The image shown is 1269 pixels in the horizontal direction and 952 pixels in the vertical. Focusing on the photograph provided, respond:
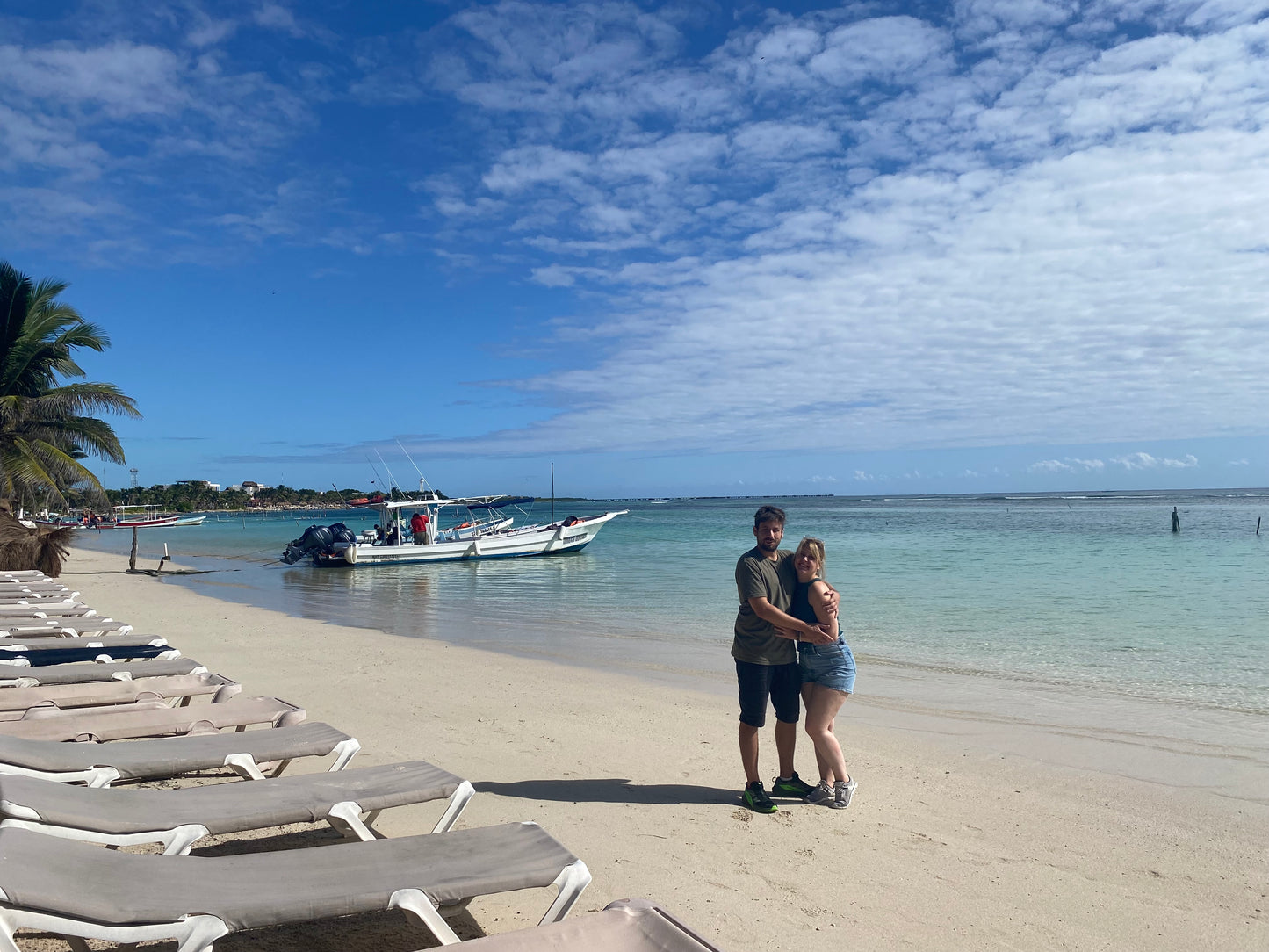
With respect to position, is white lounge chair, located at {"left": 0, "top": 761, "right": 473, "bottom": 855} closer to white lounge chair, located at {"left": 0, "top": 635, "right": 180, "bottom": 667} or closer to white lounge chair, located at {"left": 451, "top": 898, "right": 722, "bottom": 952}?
white lounge chair, located at {"left": 451, "top": 898, "right": 722, "bottom": 952}

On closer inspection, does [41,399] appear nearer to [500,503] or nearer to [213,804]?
[500,503]

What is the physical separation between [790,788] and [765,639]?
97cm

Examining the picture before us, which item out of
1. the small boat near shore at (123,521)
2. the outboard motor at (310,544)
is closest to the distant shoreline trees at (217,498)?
the small boat near shore at (123,521)

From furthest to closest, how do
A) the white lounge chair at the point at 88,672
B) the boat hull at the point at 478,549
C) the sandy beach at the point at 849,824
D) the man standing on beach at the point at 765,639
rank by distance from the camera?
the boat hull at the point at 478,549 < the white lounge chair at the point at 88,672 < the man standing on beach at the point at 765,639 < the sandy beach at the point at 849,824

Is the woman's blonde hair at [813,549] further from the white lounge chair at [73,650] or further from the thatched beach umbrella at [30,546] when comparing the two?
the thatched beach umbrella at [30,546]

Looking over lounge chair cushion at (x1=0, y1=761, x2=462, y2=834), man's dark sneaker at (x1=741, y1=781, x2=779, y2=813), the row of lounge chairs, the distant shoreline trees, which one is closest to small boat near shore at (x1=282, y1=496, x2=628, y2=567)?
the row of lounge chairs

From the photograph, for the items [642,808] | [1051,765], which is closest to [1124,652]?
[1051,765]

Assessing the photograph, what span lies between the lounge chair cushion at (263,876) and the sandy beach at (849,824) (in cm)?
67

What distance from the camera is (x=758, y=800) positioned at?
4750 mm

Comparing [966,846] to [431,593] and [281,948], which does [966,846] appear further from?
[431,593]

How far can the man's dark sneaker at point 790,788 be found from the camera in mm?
4902

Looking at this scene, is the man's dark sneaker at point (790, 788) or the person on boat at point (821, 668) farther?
the man's dark sneaker at point (790, 788)

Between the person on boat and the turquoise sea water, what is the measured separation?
5.23 metres

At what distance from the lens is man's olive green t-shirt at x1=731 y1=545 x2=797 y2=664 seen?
4.56m
